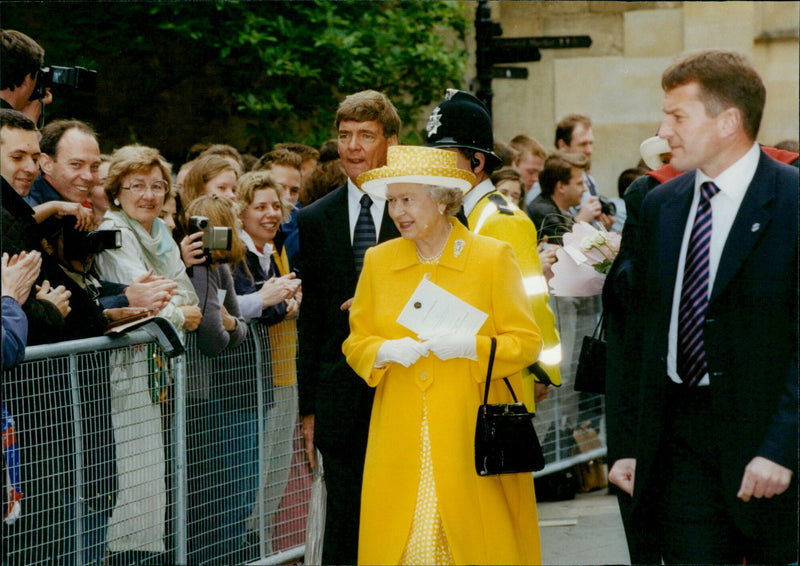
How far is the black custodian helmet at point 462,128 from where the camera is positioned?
18.4 feet

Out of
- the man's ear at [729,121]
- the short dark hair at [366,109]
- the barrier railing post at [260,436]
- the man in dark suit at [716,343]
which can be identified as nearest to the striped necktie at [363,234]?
the short dark hair at [366,109]

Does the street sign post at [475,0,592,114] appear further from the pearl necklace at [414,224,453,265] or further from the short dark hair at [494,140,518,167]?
the pearl necklace at [414,224,453,265]

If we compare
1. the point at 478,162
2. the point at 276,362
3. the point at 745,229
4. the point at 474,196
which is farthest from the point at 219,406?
the point at 745,229

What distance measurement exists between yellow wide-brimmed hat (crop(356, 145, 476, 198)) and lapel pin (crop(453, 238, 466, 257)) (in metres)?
0.23

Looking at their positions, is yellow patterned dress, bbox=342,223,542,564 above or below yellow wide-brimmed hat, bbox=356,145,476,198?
below

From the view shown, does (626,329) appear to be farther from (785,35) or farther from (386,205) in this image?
(785,35)

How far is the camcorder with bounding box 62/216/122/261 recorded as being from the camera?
213 inches

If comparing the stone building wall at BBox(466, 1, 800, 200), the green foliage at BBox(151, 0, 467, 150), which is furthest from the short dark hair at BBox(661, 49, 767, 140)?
the stone building wall at BBox(466, 1, 800, 200)

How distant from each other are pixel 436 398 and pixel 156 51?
9.67 metres

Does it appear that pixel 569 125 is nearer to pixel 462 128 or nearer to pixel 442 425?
pixel 462 128

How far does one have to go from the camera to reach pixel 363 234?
559 centimetres

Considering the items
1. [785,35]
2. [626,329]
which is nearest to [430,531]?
[626,329]

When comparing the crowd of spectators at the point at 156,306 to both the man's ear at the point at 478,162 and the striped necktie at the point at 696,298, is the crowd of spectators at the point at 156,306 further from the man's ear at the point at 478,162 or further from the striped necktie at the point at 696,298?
the striped necktie at the point at 696,298

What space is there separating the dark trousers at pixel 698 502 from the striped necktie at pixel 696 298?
0.28 ft
